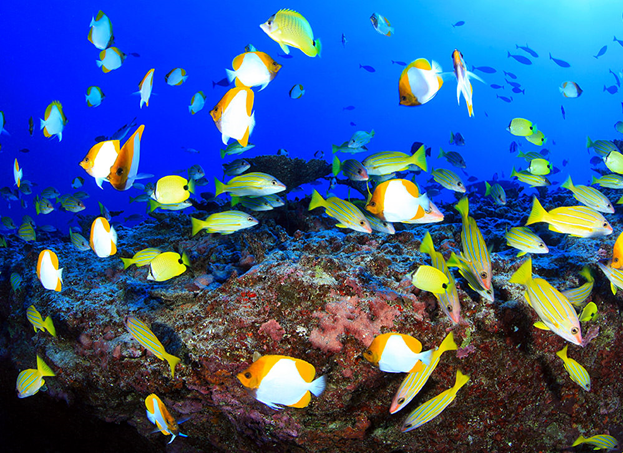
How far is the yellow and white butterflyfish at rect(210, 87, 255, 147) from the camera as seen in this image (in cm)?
203

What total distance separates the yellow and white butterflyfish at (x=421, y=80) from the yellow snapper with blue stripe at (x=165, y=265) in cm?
228

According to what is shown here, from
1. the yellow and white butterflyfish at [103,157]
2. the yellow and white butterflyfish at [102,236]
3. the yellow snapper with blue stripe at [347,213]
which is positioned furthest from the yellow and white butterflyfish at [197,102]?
the yellow and white butterflyfish at [103,157]

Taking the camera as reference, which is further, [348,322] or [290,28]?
[348,322]

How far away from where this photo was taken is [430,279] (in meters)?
1.87

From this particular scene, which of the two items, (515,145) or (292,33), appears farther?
(515,145)

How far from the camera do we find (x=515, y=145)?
11.0m

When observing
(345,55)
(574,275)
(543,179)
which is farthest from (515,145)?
(345,55)

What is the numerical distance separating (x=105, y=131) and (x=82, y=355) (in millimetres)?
75308

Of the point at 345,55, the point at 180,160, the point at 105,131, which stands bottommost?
the point at 180,160

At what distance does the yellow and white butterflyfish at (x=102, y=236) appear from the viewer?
7.98 feet

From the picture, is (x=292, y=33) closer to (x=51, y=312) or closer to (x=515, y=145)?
(x=51, y=312)

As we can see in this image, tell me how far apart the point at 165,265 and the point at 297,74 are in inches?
3012

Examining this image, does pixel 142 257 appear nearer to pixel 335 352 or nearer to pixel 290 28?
pixel 335 352

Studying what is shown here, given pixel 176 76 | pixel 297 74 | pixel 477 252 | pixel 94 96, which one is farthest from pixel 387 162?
pixel 297 74
